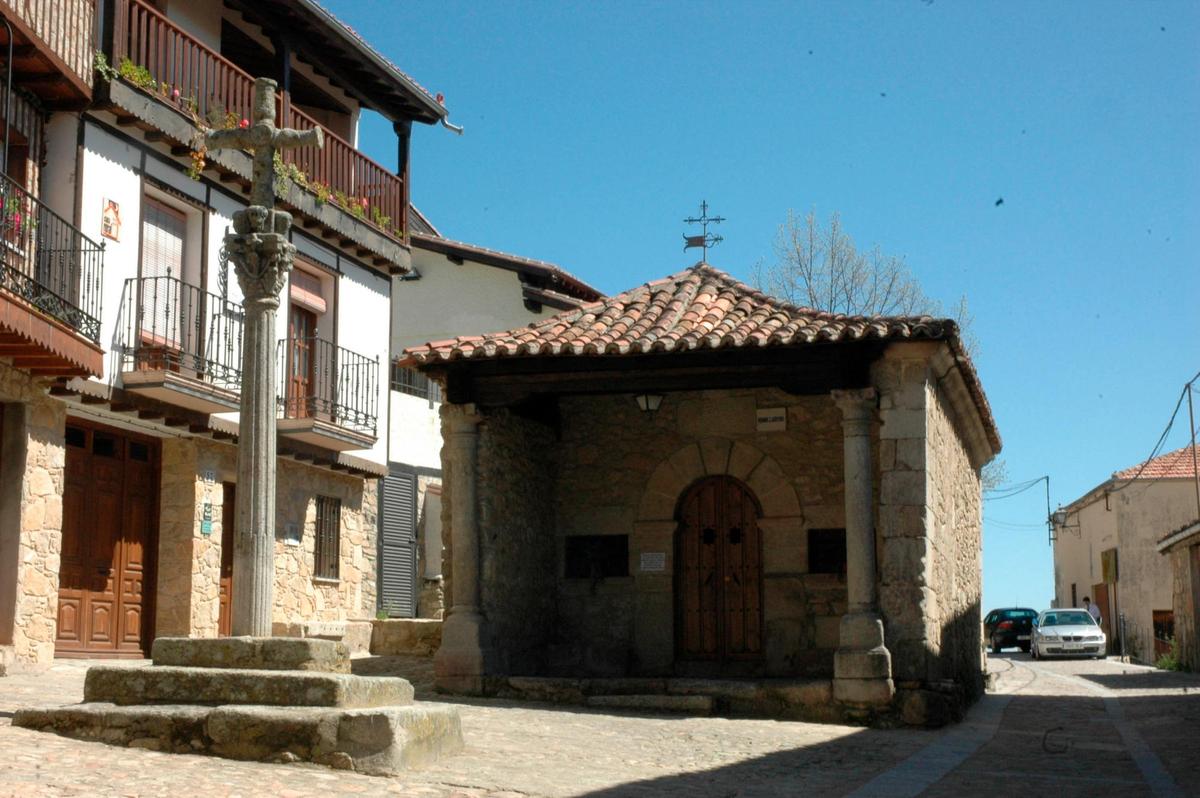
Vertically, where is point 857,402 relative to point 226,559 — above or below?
above

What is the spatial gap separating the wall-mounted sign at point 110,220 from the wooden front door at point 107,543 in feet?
6.07

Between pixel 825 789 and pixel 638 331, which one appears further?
pixel 638 331

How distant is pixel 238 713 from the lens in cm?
716

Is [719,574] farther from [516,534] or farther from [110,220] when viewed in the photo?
[110,220]

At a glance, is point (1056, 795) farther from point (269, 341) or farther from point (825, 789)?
point (269, 341)

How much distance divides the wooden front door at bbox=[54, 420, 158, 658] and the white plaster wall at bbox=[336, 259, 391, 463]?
387 centimetres

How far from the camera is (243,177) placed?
15938 millimetres

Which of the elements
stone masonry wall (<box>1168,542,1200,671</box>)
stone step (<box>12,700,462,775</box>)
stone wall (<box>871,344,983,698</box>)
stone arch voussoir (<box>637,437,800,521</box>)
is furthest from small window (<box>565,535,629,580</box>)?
stone masonry wall (<box>1168,542,1200,671</box>)

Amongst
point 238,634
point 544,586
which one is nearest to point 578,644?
point 544,586

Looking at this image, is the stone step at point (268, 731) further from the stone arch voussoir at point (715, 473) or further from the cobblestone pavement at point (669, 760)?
the stone arch voussoir at point (715, 473)

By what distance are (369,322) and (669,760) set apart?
11.7m

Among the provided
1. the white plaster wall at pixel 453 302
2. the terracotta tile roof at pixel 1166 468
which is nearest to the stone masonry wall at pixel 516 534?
the white plaster wall at pixel 453 302

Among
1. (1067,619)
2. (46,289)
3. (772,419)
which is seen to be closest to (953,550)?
(772,419)

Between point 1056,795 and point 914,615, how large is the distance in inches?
154
